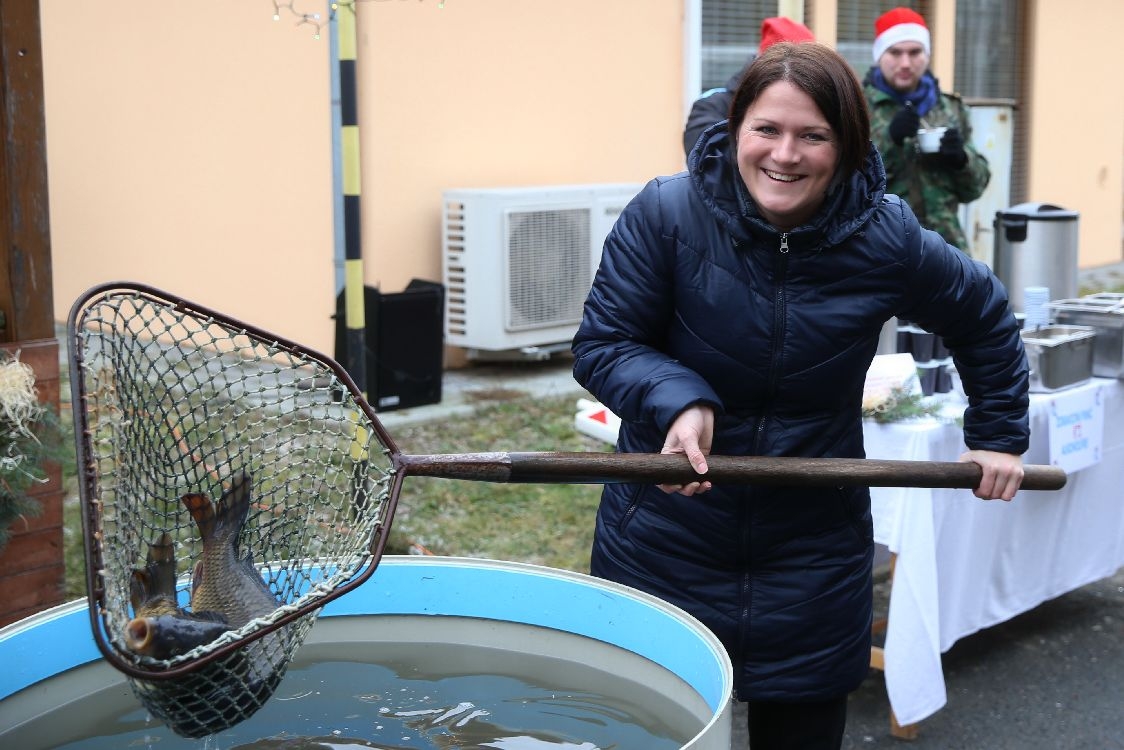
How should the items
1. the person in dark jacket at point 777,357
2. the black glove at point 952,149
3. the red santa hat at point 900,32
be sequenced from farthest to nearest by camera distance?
the red santa hat at point 900,32 < the black glove at point 952,149 < the person in dark jacket at point 777,357

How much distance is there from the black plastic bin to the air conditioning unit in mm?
599

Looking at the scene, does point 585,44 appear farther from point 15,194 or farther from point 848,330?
point 848,330

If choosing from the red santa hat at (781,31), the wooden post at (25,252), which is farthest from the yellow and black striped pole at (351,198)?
the wooden post at (25,252)

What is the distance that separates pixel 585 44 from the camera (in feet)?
28.5

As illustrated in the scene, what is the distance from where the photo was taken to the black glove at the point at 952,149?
19.3 ft

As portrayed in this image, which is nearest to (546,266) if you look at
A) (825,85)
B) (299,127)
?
(299,127)

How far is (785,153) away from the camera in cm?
233

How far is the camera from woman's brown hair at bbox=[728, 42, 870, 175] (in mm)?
2324

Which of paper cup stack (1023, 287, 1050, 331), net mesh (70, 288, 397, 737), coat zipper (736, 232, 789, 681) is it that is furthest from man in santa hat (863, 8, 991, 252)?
net mesh (70, 288, 397, 737)

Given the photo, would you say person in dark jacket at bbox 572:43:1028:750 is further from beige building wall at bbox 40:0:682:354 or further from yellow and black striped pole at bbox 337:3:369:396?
beige building wall at bbox 40:0:682:354

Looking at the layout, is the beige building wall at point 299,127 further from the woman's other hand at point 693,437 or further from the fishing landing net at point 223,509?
the woman's other hand at point 693,437

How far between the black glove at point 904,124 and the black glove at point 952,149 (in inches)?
5.5

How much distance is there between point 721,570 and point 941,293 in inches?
26.9

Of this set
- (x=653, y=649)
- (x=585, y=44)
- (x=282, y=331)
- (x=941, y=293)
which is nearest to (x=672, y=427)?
(x=653, y=649)
